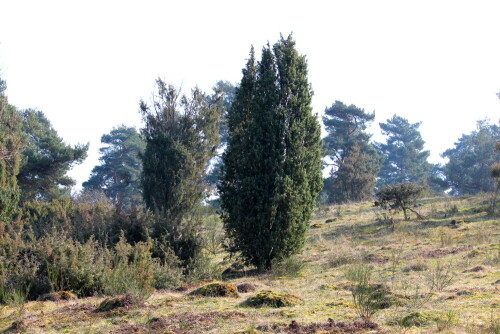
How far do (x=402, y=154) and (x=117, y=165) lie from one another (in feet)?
114

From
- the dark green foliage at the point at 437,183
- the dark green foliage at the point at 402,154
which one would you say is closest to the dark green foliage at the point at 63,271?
the dark green foliage at the point at 437,183

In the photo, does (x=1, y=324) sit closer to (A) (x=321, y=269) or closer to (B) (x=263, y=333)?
(B) (x=263, y=333)

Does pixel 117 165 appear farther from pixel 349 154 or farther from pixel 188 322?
pixel 188 322

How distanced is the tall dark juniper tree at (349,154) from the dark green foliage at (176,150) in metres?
22.0

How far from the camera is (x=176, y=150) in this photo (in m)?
22.2

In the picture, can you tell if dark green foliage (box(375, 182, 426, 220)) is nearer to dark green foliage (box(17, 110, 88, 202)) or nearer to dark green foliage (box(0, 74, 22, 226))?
dark green foliage (box(0, 74, 22, 226))

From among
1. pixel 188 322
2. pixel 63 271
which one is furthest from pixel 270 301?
pixel 63 271

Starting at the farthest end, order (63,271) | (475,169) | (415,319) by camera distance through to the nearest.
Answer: (475,169) < (63,271) < (415,319)

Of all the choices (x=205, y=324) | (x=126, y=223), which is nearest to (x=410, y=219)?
(x=126, y=223)

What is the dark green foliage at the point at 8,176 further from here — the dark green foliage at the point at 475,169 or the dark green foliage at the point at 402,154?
the dark green foliage at the point at 402,154

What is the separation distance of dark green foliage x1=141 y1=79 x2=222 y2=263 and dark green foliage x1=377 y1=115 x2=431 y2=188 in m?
40.0

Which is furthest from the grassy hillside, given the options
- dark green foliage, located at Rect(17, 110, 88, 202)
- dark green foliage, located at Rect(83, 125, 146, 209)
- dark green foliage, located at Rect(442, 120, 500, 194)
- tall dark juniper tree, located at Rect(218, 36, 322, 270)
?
dark green foliage, located at Rect(83, 125, 146, 209)

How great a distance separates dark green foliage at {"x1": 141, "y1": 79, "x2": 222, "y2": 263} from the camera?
22.1m

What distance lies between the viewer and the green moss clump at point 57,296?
403 inches
